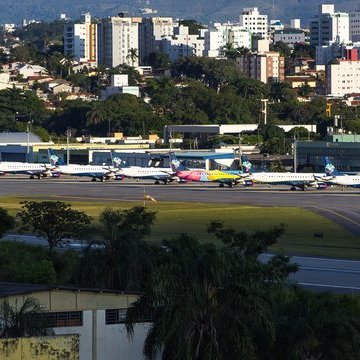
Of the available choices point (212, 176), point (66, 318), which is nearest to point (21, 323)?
point (66, 318)

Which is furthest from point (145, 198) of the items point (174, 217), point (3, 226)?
point (3, 226)

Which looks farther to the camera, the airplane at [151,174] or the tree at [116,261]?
the airplane at [151,174]

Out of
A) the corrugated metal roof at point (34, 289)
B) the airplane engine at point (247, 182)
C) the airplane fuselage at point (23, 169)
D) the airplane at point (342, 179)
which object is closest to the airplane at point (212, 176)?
the airplane engine at point (247, 182)

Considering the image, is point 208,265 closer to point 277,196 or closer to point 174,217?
point 174,217

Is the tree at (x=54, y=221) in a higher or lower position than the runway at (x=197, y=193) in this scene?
higher

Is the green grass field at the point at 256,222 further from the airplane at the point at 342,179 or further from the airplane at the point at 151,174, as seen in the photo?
the airplane at the point at 151,174
